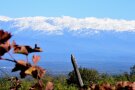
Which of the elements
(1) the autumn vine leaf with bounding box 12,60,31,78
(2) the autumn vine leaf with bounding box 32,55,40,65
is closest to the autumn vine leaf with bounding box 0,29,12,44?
(1) the autumn vine leaf with bounding box 12,60,31,78

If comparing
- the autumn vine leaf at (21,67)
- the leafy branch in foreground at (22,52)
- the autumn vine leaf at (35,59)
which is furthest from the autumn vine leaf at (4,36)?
the autumn vine leaf at (35,59)

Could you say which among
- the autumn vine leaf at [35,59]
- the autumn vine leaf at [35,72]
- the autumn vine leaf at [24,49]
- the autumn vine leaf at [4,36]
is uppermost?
the autumn vine leaf at [4,36]

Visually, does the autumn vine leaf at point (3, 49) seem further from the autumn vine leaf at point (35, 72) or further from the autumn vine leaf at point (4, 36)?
the autumn vine leaf at point (35, 72)

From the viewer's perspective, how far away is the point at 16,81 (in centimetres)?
401

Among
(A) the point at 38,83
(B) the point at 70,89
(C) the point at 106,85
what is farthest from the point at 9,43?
(B) the point at 70,89

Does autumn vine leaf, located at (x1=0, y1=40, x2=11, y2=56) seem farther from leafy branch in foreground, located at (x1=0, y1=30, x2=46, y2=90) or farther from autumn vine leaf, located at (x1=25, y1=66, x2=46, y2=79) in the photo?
autumn vine leaf, located at (x1=25, y1=66, x2=46, y2=79)

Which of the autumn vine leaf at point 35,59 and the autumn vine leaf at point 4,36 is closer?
the autumn vine leaf at point 4,36

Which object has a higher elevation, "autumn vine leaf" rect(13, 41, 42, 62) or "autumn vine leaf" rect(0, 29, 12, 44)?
"autumn vine leaf" rect(0, 29, 12, 44)

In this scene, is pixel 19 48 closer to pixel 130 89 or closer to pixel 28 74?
pixel 28 74

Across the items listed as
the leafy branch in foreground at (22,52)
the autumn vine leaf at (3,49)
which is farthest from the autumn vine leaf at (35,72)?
the autumn vine leaf at (3,49)

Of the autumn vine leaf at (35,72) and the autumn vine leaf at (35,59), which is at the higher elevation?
the autumn vine leaf at (35,59)

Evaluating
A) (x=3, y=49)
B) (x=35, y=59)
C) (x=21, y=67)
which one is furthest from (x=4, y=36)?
(x=35, y=59)

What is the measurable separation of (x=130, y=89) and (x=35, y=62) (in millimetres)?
Answer: 527

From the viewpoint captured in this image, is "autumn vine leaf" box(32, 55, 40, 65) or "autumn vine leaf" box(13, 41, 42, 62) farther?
"autumn vine leaf" box(32, 55, 40, 65)
